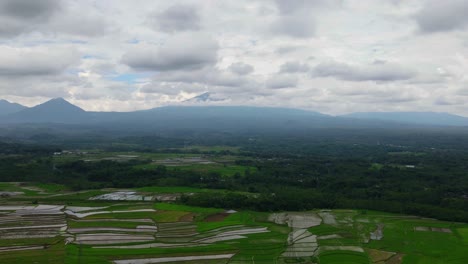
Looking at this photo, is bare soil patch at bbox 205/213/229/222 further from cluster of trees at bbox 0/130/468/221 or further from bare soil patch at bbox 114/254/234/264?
bare soil patch at bbox 114/254/234/264

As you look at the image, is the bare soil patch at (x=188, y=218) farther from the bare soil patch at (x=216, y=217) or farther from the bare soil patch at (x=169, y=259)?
the bare soil patch at (x=169, y=259)

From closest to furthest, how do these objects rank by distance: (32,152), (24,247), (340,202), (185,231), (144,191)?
(24,247), (185,231), (340,202), (144,191), (32,152)

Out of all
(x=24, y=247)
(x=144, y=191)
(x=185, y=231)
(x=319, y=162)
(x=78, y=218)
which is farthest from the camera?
(x=319, y=162)

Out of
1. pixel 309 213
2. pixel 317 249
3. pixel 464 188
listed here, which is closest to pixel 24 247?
pixel 317 249

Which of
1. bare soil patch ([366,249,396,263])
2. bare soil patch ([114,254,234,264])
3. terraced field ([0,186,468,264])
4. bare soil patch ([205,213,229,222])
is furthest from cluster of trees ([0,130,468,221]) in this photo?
bare soil patch ([114,254,234,264])

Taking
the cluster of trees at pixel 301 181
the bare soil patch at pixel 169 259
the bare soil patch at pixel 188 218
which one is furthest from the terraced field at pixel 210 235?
the cluster of trees at pixel 301 181

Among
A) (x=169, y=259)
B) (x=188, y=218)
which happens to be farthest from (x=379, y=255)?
(x=188, y=218)

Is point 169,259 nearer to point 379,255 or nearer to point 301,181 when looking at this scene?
point 379,255

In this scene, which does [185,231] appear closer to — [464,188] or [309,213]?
[309,213]
